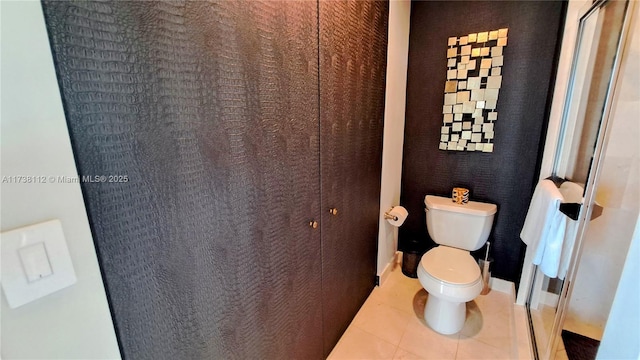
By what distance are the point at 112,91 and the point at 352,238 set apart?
1363mm

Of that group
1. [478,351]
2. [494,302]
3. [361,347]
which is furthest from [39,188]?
[494,302]

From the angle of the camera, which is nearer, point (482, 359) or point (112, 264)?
point (112, 264)

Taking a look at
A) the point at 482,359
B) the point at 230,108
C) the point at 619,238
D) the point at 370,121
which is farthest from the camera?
the point at 370,121

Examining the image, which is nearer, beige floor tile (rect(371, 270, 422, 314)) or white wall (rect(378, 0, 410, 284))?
white wall (rect(378, 0, 410, 284))

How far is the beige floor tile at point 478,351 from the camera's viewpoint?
1538 millimetres

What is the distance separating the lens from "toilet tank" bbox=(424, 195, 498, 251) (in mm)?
1891

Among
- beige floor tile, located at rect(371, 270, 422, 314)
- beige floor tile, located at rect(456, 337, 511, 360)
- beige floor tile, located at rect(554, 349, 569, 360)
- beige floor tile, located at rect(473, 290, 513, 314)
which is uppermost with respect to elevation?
beige floor tile, located at rect(554, 349, 569, 360)

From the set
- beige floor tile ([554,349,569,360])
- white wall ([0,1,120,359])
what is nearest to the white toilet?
beige floor tile ([554,349,569,360])

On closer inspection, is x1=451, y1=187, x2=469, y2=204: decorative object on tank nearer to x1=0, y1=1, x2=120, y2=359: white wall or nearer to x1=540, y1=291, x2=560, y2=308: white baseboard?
x1=540, y1=291, x2=560, y2=308: white baseboard

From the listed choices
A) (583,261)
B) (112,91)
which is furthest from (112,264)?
(583,261)

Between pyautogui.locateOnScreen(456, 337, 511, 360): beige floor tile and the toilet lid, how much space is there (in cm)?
41

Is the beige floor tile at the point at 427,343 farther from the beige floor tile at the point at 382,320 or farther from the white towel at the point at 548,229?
the white towel at the point at 548,229

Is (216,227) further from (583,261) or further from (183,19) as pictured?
(583,261)

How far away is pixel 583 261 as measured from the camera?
143 cm
